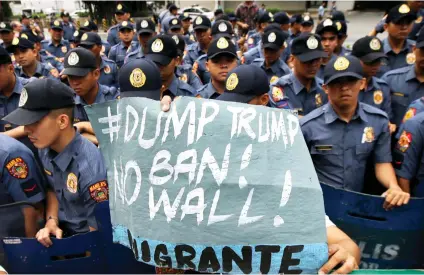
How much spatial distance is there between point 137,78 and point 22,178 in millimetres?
1061

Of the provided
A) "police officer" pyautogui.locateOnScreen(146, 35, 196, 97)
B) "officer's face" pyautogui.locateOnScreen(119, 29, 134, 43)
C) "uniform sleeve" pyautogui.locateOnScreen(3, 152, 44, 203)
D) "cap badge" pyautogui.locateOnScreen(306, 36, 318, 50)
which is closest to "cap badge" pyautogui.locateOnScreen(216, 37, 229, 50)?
"police officer" pyautogui.locateOnScreen(146, 35, 196, 97)

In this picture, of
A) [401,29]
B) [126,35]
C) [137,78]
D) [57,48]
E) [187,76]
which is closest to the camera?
[137,78]

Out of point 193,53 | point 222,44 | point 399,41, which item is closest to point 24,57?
point 193,53

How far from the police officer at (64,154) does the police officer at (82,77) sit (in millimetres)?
1313

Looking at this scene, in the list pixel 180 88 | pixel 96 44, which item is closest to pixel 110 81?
pixel 96 44

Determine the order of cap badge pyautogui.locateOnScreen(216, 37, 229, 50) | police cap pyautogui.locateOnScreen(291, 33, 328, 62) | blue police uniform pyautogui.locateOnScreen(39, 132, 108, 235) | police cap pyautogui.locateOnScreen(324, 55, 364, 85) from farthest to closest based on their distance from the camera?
cap badge pyautogui.locateOnScreen(216, 37, 229, 50)
police cap pyautogui.locateOnScreen(291, 33, 328, 62)
police cap pyautogui.locateOnScreen(324, 55, 364, 85)
blue police uniform pyautogui.locateOnScreen(39, 132, 108, 235)

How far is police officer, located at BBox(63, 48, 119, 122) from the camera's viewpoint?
143 inches

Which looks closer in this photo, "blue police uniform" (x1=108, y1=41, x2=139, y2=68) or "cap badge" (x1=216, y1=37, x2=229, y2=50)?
"cap badge" (x1=216, y1=37, x2=229, y2=50)

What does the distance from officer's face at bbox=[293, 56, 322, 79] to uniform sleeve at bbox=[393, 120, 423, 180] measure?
4.61ft

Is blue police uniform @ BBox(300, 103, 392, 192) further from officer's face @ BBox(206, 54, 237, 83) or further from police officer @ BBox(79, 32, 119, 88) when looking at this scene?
police officer @ BBox(79, 32, 119, 88)

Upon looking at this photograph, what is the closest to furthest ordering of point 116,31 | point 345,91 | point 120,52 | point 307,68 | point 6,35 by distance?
1. point 345,91
2. point 307,68
3. point 6,35
4. point 120,52
5. point 116,31

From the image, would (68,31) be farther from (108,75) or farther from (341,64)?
(341,64)

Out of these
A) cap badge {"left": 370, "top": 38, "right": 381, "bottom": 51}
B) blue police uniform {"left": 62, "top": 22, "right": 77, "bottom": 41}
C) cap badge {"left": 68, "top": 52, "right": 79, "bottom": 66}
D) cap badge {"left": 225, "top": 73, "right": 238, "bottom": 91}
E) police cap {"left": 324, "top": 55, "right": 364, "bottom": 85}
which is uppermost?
blue police uniform {"left": 62, "top": 22, "right": 77, "bottom": 41}

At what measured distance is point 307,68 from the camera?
3.91m
